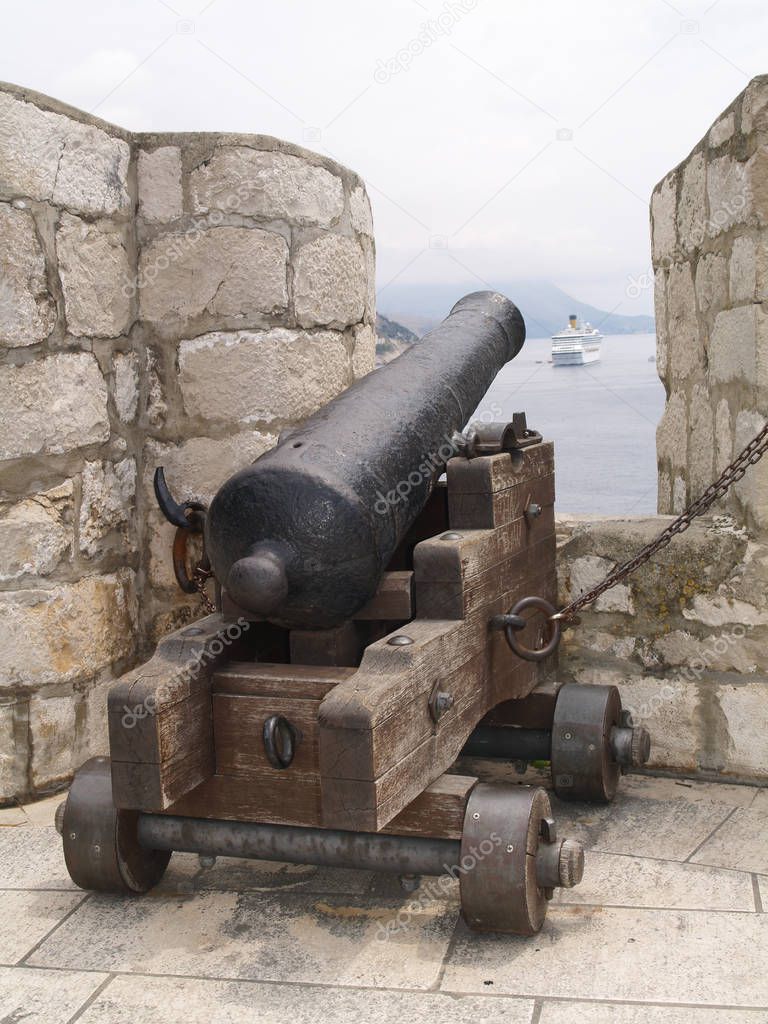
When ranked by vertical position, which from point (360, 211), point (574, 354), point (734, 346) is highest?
point (360, 211)

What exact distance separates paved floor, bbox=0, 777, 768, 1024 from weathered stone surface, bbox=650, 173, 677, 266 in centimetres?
188

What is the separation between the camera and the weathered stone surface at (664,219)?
12.4 ft

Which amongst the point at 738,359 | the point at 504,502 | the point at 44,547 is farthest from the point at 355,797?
the point at 738,359

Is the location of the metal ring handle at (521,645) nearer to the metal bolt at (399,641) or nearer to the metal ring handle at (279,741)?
the metal bolt at (399,641)

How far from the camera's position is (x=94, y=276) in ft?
11.4

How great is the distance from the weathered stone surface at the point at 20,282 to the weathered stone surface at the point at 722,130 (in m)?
1.96

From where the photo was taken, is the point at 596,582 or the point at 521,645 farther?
the point at 596,582

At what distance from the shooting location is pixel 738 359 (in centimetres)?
Answer: 328

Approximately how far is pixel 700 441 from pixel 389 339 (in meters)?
1.91

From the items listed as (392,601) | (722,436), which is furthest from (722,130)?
(392,601)

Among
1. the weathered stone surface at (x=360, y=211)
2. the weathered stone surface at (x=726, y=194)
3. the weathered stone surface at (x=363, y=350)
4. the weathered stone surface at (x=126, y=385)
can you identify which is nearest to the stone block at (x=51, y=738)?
the weathered stone surface at (x=126, y=385)

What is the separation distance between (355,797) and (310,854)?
14.8 inches

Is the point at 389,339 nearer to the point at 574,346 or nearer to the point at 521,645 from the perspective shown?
the point at 521,645

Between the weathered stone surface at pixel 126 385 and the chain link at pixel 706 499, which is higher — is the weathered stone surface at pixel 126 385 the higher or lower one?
the higher one
